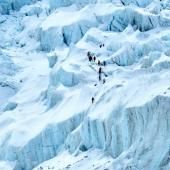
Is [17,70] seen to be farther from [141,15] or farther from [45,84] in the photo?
[141,15]

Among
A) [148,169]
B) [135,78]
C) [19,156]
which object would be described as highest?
[135,78]

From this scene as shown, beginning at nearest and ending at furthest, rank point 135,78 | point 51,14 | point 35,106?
point 135,78 < point 35,106 < point 51,14

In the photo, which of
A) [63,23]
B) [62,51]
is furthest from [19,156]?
[63,23]

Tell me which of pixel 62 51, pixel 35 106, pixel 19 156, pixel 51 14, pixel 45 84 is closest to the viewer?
pixel 19 156

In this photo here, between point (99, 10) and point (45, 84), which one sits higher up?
point (99, 10)

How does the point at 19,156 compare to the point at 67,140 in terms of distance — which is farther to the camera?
the point at 19,156

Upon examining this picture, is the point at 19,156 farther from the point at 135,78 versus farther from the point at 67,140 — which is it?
the point at 135,78
